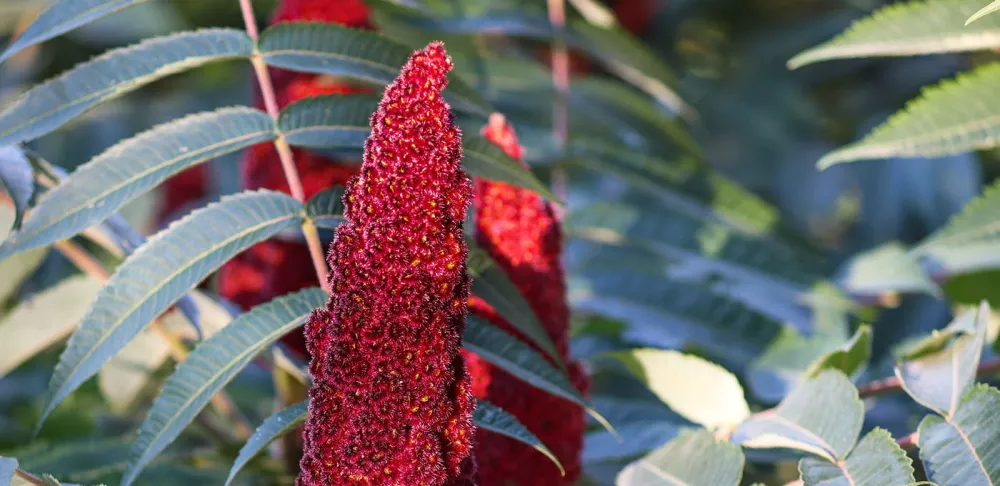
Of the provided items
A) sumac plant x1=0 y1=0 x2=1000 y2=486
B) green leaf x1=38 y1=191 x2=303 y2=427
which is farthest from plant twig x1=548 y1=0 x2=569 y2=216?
green leaf x1=38 y1=191 x2=303 y2=427

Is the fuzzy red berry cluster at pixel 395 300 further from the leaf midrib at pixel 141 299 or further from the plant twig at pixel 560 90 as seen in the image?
the plant twig at pixel 560 90

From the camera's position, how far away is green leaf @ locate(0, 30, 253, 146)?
1.14 metres

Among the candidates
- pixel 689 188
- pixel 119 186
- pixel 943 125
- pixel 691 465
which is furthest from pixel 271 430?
pixel 689 188

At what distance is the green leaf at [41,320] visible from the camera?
1508mm

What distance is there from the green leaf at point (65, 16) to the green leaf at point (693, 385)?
699 mm

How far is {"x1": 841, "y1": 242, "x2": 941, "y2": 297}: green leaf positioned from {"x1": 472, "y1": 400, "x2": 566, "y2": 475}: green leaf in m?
1.01

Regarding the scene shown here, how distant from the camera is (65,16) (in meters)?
1.15

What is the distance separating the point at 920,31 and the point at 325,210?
2.63 ft

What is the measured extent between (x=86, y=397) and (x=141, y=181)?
1.44 metres

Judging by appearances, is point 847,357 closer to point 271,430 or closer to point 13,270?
point 271,430

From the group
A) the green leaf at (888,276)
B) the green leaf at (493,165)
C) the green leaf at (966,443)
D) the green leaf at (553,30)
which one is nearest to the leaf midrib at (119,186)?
the green leaf at (493,165)

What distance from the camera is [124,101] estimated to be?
128 inches

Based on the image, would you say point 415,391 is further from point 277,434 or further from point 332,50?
point 332,50

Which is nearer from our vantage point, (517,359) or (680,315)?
(517,359)
